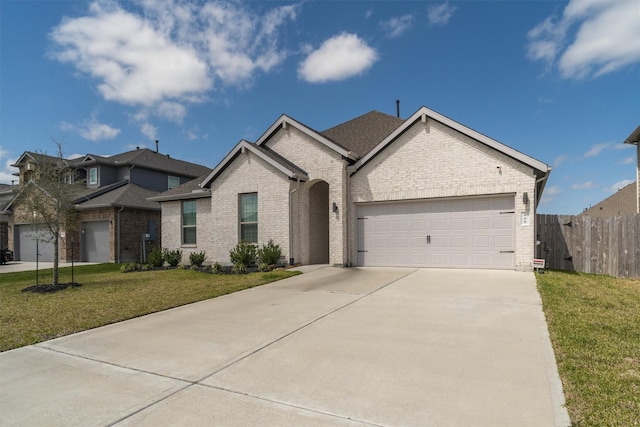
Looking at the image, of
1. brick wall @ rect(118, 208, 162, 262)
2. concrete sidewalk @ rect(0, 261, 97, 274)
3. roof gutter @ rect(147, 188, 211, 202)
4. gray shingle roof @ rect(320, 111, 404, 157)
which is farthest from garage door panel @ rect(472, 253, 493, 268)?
concrete sidewalk @ rect(0, 261, 97, 274)

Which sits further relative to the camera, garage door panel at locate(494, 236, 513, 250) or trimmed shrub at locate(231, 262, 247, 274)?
trimmed shrub at locate(231, 262, 247, 274)

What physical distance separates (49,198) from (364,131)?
12.9 metres

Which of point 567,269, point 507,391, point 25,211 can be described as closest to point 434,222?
point 567,269

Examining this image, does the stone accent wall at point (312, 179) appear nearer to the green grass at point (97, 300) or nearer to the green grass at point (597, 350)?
the green grass at point (97, 300)

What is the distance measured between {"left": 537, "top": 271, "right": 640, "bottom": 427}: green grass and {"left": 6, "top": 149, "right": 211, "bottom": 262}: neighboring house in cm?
1795

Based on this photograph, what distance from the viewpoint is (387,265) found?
43.0ft

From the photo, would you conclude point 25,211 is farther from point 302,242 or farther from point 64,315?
point 302,242

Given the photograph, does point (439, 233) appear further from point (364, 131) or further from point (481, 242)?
point (364, 131)

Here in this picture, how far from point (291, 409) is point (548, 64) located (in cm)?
1497

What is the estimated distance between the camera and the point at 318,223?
1565 cm

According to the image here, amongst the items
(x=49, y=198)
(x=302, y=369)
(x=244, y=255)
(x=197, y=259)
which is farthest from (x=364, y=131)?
(x=302, y=369)

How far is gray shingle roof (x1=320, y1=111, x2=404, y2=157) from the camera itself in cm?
1592

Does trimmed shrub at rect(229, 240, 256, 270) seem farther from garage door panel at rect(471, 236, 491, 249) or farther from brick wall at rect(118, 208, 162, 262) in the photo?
brick wall at rect(118, 208, 162, 262)

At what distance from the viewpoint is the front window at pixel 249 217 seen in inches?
589
